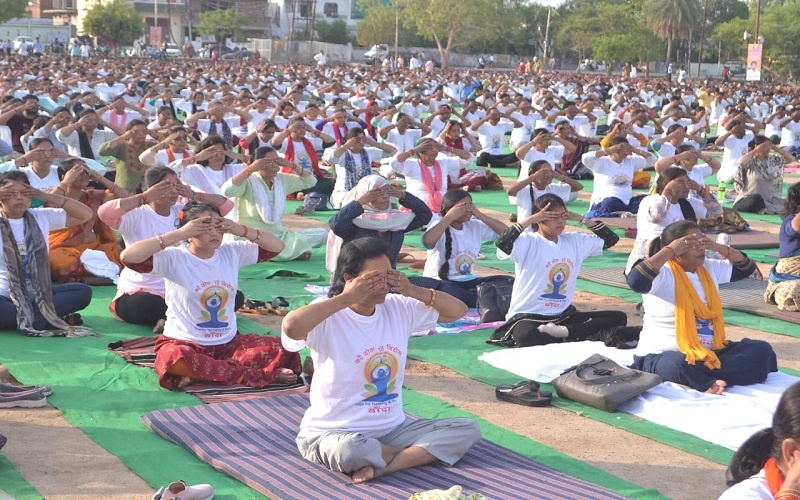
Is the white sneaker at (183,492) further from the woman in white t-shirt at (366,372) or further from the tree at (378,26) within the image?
the tree at (378,26)

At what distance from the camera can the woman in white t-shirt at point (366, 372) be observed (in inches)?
194

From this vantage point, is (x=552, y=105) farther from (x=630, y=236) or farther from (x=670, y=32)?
(x=670, y=32)

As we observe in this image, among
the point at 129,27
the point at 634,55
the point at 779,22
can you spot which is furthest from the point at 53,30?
the point at 779,22

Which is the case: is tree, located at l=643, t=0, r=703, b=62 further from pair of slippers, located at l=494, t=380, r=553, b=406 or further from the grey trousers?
the grey trousers

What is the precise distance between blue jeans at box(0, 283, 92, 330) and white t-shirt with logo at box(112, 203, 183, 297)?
26 cm

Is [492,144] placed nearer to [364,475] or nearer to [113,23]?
[364,475]

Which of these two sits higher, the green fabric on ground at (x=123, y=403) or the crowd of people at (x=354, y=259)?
the crowd of people at (x=354, y=259)

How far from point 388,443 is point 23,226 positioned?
345cm

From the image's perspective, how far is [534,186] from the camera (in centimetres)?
1065

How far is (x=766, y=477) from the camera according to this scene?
10.8 ft

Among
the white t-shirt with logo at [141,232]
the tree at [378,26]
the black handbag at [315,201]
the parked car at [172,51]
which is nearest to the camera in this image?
the white t-shirt with logo at [141,232]

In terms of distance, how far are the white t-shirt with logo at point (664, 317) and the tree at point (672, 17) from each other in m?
53.6

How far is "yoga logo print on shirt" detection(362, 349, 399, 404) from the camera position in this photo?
198 inches

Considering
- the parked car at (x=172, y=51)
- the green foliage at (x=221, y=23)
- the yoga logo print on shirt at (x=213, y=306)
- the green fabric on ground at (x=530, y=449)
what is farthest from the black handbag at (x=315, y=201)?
the green foliage at (x=221, y=23)
